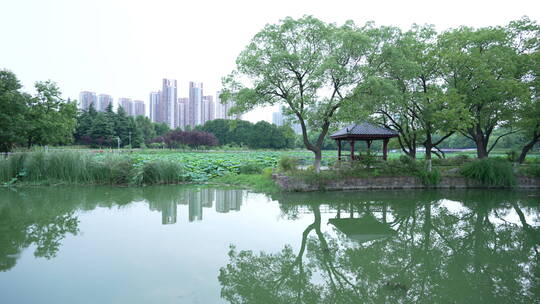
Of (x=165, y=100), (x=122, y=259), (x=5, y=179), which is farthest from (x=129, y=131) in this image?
(x=122, y=259)

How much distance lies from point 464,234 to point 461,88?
9.72 meters

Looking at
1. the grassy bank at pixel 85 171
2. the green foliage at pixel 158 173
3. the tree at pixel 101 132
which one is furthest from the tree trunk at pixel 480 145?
the tree at pixel 101 132

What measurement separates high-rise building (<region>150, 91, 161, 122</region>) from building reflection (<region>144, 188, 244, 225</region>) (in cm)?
7171

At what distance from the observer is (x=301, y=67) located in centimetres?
1188

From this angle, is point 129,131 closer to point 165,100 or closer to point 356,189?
point 165,100

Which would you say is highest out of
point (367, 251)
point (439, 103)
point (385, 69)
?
point (385, 69)

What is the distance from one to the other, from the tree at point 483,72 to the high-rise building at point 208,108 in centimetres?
6888

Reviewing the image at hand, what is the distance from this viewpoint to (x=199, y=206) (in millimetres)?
8992

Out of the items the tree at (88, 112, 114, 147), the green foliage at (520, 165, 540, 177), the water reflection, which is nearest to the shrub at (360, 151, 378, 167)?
the water reflection

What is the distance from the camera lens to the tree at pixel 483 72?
1266 centimetres

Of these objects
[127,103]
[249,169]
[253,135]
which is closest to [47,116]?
[249,169]

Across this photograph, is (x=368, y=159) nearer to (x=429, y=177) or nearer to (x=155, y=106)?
(x=429, y=177)

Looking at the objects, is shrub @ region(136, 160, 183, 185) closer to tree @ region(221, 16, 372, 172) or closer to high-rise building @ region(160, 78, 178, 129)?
tree @ region(221, 16, 372, 172)

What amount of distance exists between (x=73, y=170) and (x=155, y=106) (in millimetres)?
70595
